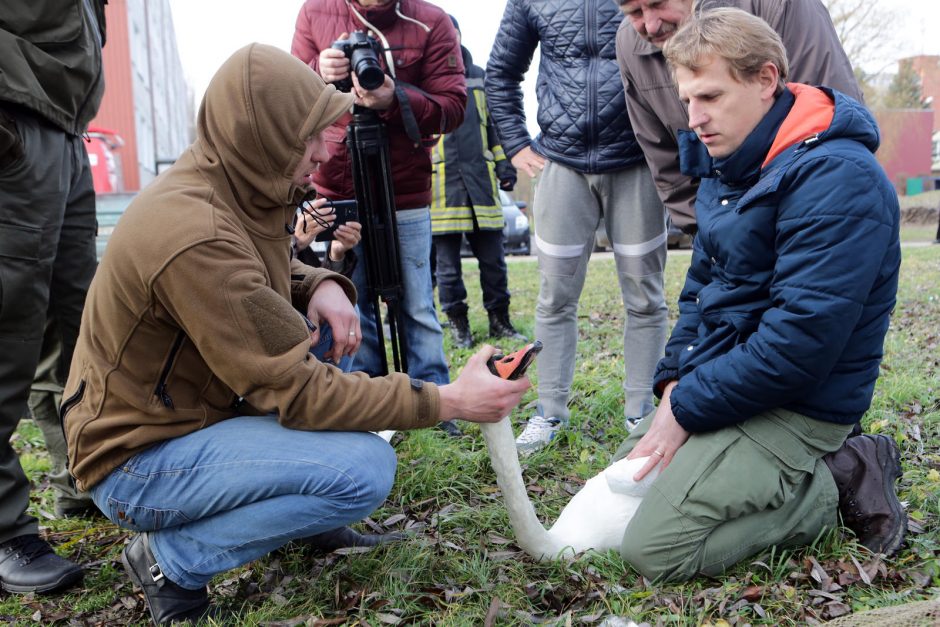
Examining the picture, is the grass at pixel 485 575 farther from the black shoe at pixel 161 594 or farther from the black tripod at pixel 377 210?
the black tripod at pixel 377 210

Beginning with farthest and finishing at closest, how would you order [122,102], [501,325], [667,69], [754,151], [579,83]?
[122,102] → [501,325] → [579,83] → [667,69] → [754,151]

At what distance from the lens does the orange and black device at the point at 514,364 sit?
2.22 meters

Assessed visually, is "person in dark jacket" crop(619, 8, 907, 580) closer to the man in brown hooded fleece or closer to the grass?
the grass

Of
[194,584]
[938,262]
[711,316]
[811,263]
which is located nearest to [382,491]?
[194,584]

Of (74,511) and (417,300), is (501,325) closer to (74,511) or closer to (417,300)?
(417,300)

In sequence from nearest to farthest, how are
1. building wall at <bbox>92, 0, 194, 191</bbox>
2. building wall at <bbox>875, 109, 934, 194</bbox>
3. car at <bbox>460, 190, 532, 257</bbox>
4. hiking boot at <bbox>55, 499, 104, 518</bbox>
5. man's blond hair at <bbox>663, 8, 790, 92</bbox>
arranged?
man's blond hair at <bbox>663, 8, 790, 92</bbox> < hiking boot at <bbox>55, 499, 104, 518</bbox> < car at <bbox>460, 190, 532, 257</bbox> < building wall at <bbox>92, 0, 194, 191</bbox> < building wall at <bbox>875, 109, 934, 194</bbox>

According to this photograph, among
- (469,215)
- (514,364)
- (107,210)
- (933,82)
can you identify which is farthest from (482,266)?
(933,82)

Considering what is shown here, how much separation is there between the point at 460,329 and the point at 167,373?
3832mm

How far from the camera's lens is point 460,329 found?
19.4 ft

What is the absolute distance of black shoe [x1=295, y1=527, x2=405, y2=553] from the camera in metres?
2.64

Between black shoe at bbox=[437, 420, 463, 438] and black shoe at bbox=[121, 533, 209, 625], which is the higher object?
black shoe at bbox=[121, 533, 209, 625]

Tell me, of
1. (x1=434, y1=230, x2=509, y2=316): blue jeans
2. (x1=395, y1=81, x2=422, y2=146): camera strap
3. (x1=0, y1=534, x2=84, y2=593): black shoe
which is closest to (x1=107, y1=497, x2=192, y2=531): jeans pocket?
(x1=0, y1=534, x2=84, y2=593): black shoe

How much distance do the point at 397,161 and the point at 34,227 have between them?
64.8 inches

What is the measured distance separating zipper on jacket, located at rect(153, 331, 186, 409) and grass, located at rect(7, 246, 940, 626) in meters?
0.65
